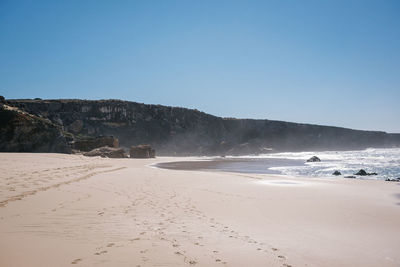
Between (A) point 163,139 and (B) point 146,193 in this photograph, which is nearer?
(B) point 146,193

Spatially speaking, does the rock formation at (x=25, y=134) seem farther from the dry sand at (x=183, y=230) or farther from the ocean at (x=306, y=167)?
the dry sand at (x=183, y=230)

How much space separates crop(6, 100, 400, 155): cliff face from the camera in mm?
71062

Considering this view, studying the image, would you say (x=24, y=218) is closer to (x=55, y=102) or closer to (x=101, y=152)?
(x=101, y=152)

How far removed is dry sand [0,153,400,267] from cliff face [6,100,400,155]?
2184 inches

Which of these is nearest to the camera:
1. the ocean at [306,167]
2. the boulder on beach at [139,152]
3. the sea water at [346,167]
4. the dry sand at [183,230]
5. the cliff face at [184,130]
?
the dry sand at [183,230]

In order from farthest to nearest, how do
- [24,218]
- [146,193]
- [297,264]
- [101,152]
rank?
[101,152] → [146,193] → [24,218] → [297,264]

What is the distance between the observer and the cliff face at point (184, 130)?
71.1 m

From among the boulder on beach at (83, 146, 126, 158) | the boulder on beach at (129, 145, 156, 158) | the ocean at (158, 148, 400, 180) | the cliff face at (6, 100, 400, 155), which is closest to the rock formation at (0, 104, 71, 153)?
the boulder on beach at (83, 146, 126, 158)

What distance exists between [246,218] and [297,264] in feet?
8.62

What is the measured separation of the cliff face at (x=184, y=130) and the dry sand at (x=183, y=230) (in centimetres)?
5547

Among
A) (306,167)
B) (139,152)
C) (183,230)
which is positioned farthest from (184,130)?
(183,230)

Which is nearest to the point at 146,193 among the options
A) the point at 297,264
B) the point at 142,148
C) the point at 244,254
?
the point at 244,254

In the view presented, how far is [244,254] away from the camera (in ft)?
12.8

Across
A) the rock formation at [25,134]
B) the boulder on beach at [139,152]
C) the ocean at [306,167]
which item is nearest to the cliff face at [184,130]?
the boulder on beach at [139,152]
